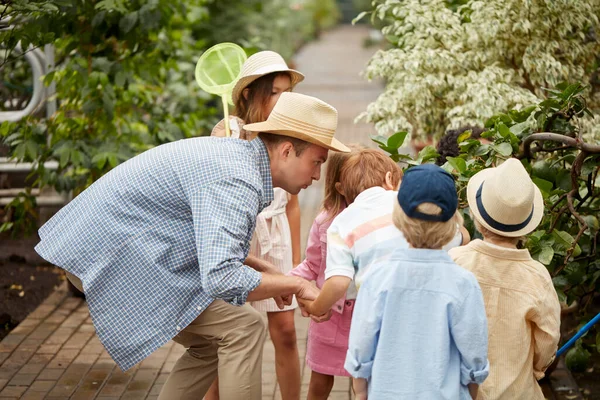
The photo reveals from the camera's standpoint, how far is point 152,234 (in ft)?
11.0

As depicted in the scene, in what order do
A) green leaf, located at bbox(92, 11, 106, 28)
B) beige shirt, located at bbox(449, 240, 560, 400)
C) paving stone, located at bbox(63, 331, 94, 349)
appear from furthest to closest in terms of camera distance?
green leaf, located at bbox(92, 11, 106, 28), paving stone, located at bbox(63, 331, 94, 349), beige shirt, located at bbox(449, 240, 560, 400)

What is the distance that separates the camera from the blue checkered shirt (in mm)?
3273

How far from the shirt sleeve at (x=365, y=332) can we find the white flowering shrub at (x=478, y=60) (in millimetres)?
2600

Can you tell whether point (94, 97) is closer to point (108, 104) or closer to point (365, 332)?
point (108, 104)

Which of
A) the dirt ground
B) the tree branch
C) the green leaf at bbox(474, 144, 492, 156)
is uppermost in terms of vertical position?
the tree branch

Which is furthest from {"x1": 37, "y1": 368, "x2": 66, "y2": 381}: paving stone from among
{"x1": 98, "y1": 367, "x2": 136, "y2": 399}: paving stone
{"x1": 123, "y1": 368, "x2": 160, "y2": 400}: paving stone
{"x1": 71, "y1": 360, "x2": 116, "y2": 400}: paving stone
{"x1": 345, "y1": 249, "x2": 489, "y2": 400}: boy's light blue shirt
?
{"x1": 345, "y1": 249, "x2": 489, "y2": 400}: boy's light blue shirt

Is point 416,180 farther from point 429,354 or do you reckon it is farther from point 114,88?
point 114,88

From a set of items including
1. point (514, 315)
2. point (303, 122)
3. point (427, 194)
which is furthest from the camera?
point (303, 122)

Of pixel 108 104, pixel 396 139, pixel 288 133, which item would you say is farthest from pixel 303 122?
pixel 108 104

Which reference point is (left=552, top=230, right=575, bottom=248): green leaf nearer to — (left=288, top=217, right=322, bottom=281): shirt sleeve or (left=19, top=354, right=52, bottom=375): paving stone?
(left=288, top=217, right=322, bottom=281): shirt sleeve

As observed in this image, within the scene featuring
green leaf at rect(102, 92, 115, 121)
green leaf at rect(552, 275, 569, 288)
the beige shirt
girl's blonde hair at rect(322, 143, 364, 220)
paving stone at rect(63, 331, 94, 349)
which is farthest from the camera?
green leaf at rect(102, 92, 115, 121)

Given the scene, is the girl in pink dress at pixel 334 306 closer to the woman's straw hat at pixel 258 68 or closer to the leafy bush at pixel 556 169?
the leafy bush at pixel 556 169

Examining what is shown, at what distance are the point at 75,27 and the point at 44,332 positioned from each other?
6.50 ft

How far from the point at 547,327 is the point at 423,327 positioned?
1.81ft
